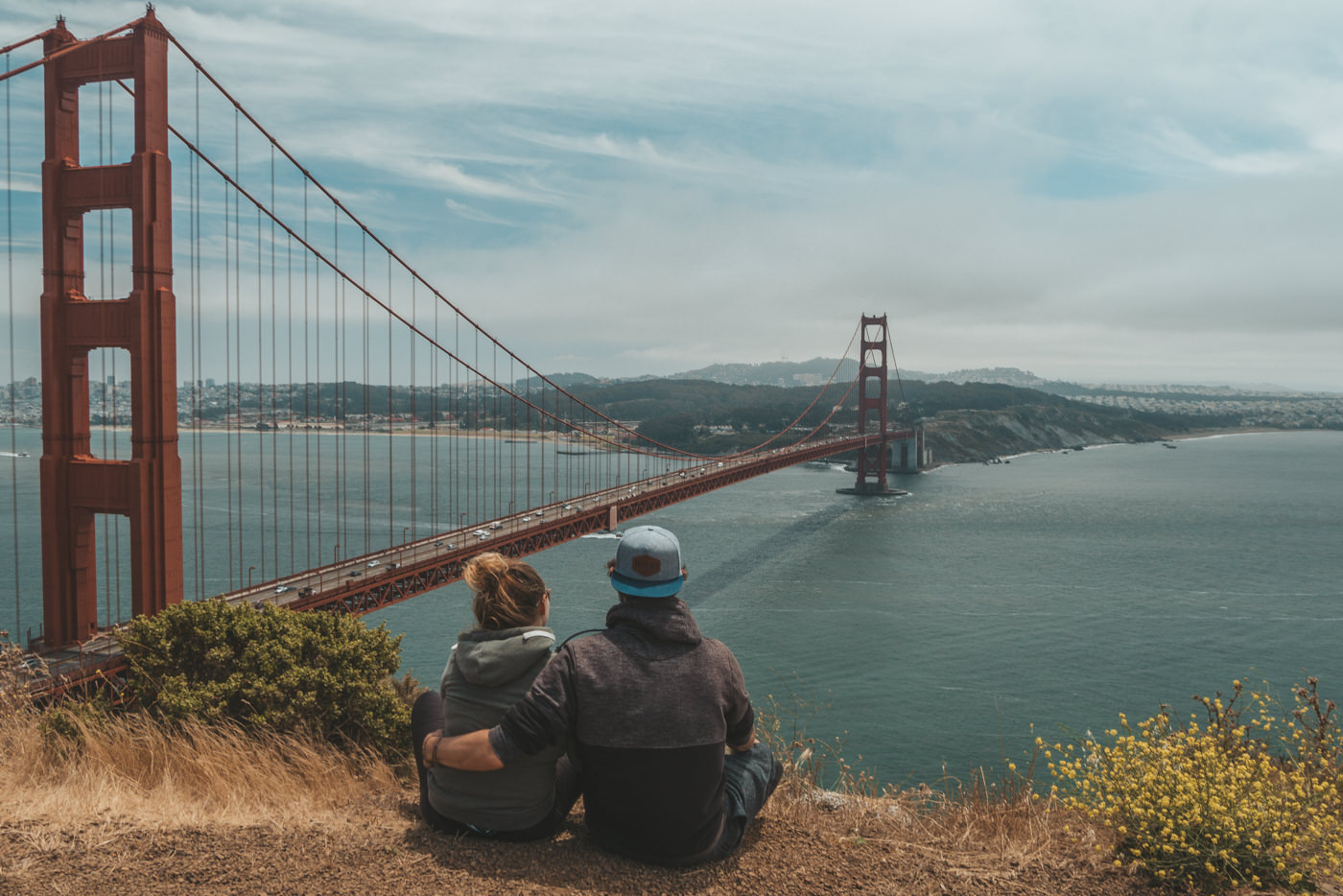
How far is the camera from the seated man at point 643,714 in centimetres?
309

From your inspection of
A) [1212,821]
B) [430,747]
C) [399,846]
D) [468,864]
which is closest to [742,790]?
[468,864]

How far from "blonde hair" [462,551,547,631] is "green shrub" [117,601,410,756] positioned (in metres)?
4.50

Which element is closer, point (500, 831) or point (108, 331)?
point (500, 831)

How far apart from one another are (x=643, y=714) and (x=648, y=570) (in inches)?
19.5

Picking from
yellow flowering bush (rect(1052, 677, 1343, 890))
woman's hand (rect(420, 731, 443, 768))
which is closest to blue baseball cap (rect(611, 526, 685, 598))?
woman's hand (rect(420, 731, 443, 768))

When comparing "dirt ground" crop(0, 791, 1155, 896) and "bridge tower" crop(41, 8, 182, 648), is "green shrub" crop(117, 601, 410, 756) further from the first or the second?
"bridge tower" crop(41, 8, 182, 648)

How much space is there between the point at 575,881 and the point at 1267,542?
178ft

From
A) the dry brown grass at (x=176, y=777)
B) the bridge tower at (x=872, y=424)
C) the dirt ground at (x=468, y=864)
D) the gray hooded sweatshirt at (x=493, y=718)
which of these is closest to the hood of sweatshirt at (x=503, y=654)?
the gray hooded sweatshirt at (x=493, y=718)

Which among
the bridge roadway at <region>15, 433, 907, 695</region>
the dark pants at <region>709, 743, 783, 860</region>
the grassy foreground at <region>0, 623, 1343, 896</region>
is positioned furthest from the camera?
the bridge roadway at <region>15, 433, 907, 695</region>

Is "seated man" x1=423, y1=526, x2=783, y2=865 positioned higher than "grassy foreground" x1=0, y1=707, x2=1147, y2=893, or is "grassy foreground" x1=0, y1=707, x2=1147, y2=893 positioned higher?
"seated man" x1=423, y1=526, x2=783, y2=865

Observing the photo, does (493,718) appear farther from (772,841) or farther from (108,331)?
(108,331)

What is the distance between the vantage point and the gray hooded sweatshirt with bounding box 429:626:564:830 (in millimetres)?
3295

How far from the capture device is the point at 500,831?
3529 millimetres

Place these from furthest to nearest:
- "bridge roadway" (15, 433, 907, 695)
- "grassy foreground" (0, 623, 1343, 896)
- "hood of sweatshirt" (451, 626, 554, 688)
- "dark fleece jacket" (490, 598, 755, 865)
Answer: "bridge roadway" (15, 433, 907, 695) → "grassy foreground" (0, 623, 1343, 896) → "hood of sweatshirt" (451, 626, 554, 688) → "dark fleece jacket" (490, 598, 755, 865)
